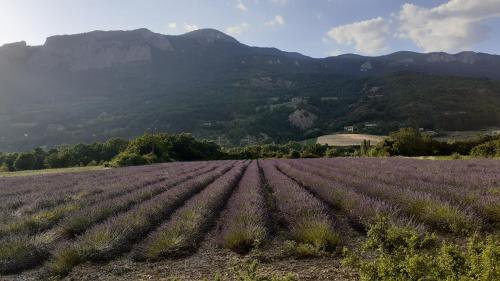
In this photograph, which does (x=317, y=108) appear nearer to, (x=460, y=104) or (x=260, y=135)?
(x=260, y=135)

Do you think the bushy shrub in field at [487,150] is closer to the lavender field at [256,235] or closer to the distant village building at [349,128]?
the lavender field at [256,235]

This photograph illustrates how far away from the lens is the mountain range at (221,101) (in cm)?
9175

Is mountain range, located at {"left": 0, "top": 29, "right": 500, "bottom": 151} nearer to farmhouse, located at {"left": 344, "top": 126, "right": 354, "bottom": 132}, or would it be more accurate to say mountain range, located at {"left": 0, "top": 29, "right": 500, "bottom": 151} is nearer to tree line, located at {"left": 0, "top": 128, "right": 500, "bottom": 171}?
farmhouse, located at {"left": 344, "top": 126, "right": 354, "bottom": 132}

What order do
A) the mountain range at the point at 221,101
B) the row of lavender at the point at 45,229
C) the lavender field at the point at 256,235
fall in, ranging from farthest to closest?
the mountain range at the point at 221,101 → the row of lavender at the point at 45,229 → the lavender field at the point at 256,235

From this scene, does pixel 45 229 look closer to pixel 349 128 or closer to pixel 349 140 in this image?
pixel 349 140

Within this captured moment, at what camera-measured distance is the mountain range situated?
9175 centimetres

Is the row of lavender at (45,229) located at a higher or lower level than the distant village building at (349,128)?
lower

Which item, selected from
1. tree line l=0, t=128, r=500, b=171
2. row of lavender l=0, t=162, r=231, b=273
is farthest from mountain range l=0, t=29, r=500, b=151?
row of lavender l=0, t=162, r=231, b=273

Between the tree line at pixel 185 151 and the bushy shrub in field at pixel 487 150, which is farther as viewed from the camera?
the tree line at pixel 185 151

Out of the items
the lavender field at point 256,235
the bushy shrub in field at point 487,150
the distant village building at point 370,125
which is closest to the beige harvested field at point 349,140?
the distant village building at point 370,125

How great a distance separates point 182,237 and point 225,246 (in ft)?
2.31

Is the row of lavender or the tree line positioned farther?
the tree line

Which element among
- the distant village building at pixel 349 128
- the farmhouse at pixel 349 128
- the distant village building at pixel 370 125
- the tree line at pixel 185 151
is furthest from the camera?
the farmhouse at pixel 349 128

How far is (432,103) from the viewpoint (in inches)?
3521
